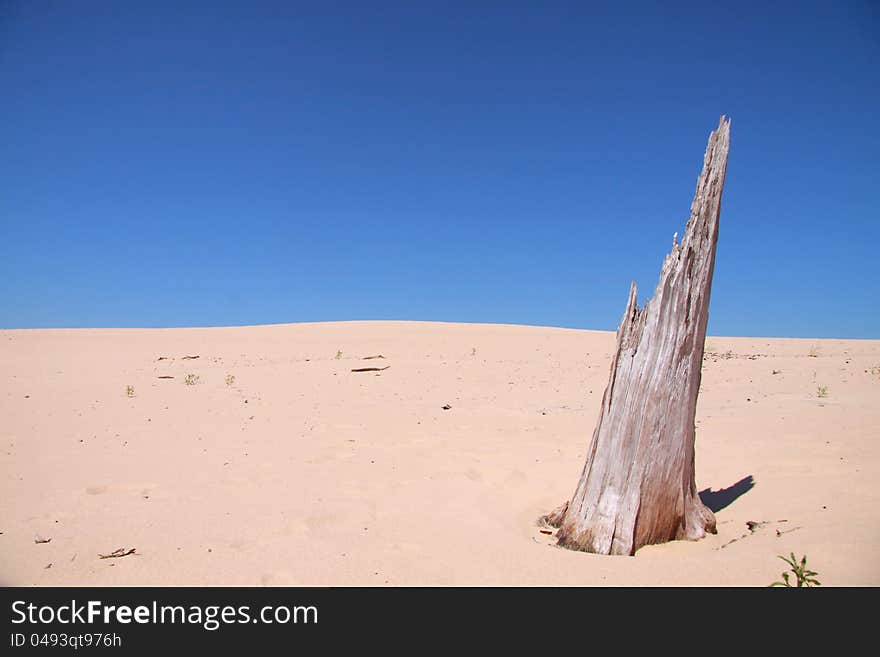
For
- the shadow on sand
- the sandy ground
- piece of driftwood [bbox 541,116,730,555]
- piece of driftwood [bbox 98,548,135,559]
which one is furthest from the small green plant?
piece of driftwood [bbox 98,548,135,559]

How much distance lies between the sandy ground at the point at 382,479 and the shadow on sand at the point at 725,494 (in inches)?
1.2

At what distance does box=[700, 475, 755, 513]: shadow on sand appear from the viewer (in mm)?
4917

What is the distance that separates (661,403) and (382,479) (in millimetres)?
2890

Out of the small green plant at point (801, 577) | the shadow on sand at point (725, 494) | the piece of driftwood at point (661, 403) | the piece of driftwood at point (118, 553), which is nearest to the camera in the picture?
the small green plant at point (801, 577)

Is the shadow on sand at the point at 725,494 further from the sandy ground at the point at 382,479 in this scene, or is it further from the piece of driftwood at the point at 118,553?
the piece of driftwood at the point at 118,553

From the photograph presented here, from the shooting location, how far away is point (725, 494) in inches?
204

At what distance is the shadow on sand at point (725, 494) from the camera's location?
16.1ft

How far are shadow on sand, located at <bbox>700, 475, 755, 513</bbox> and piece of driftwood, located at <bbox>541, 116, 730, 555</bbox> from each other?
42.0 inches

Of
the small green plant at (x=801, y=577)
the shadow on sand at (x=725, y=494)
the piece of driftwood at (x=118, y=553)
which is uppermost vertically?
the shadow on sand at (x=725, y=494)

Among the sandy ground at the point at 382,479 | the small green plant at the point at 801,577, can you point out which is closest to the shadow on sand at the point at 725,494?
the sandy ground at the point at 382,479

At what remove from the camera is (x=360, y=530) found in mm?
4266

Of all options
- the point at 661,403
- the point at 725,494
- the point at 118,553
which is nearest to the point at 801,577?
the point at 661,403
